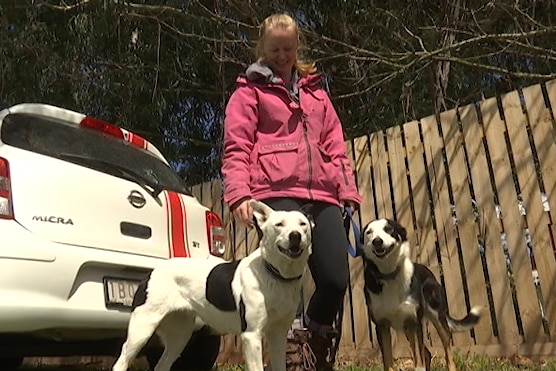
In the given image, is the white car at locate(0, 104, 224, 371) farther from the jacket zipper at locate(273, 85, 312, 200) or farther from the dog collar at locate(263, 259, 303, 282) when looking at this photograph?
the jacket zipper at locate(273, 85, 312, 200)

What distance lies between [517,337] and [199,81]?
5.72m

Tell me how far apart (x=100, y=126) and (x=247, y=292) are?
164 cm

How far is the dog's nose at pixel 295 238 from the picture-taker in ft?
10.5

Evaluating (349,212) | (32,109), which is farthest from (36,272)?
(349,212)

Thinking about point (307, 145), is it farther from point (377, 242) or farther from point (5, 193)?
point (5, 193)

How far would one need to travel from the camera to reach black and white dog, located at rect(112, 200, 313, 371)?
3.23 metres

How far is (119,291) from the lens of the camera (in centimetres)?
363

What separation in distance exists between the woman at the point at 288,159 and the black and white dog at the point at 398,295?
0.81 metres

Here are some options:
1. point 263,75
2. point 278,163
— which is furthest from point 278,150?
point 263,75

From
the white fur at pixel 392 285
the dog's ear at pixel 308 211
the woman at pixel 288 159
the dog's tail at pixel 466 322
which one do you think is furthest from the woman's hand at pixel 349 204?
the dog's tail at pixel 466 322

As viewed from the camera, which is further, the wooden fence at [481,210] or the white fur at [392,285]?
the wooden fence at [481,210]

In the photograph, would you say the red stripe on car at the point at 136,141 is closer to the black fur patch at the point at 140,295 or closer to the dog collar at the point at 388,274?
the black fur patch at the point at 140,295

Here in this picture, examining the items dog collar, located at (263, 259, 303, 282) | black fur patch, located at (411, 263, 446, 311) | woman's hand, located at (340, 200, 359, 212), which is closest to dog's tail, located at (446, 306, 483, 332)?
black fur patch, located at (411, 263, 446, 311)

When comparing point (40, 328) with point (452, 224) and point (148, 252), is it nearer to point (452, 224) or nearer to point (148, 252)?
point (148, 252)
